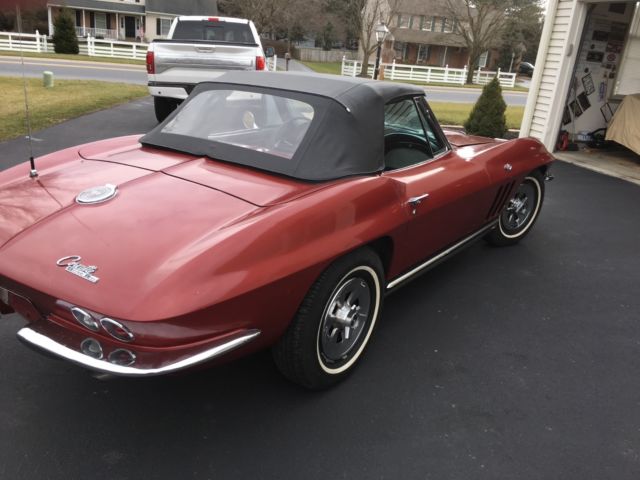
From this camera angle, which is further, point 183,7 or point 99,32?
point 183,7

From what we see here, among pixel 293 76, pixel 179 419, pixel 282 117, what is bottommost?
pixel 179 419

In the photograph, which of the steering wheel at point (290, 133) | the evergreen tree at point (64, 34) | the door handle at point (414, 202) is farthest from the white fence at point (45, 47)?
the door handle at point (414, 202)

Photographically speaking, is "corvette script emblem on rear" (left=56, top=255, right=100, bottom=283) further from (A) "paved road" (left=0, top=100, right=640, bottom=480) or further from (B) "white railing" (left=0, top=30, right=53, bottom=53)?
(B) "white railing" (left=0, top=30, right=53, bottom=53)

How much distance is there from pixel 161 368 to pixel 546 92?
933 cm

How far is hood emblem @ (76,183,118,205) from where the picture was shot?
2.38 meters

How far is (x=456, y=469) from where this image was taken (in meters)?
2.23

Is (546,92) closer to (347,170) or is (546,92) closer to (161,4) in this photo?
(347,170)

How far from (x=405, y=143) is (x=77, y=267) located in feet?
7.15

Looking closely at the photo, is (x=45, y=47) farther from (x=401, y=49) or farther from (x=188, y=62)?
(x=401, y=49)

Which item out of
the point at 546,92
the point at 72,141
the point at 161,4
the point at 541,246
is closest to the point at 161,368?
the point at 541,246

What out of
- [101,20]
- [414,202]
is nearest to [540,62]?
[414,202]

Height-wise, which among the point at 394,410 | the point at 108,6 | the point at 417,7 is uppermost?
the point at 417,7

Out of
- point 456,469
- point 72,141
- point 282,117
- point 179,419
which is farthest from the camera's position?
point 72,141

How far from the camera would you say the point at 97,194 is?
243 cm
